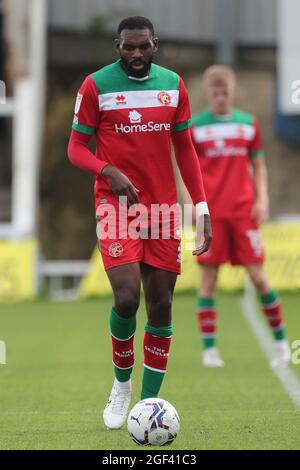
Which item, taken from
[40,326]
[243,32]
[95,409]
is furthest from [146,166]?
[243,32]

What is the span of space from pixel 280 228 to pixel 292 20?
12.3 feet

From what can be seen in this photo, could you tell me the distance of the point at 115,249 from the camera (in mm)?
6289

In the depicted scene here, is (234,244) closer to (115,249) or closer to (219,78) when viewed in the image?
(219,78)

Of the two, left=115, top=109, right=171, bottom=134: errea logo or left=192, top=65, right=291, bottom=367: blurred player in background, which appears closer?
left=115, top=109, right=171, bottom=134: errea logo

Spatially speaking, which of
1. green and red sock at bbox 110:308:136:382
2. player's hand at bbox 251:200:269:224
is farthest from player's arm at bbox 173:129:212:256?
player's hand at bbox 251:200:269:224

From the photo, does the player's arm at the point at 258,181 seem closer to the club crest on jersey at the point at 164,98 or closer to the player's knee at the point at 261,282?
the player's knee at the point at 261,282

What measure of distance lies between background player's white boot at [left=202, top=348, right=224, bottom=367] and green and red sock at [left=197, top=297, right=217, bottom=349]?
0.04 m

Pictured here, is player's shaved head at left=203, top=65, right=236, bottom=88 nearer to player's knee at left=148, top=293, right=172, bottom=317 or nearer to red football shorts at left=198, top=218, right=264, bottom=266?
red football shorts at left=198, top=218, right=264, bottom=266

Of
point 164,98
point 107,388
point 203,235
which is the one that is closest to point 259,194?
point 107,388

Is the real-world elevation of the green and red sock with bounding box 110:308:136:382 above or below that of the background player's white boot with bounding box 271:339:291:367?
above

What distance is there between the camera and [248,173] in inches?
392

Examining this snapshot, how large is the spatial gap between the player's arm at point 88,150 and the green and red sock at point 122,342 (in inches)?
25.0

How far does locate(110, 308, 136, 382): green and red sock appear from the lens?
6.40m


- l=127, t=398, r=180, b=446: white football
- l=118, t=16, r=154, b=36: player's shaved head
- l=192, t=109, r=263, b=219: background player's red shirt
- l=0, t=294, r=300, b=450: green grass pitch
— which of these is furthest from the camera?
l=192, t=109, r=263, b=219: background player's red shirt
